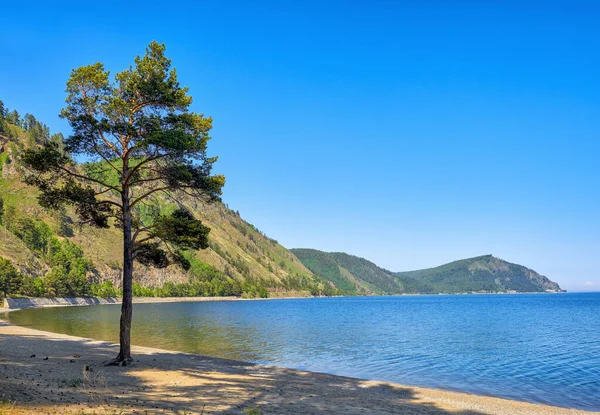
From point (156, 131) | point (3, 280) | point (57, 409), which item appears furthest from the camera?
point (3, 280)

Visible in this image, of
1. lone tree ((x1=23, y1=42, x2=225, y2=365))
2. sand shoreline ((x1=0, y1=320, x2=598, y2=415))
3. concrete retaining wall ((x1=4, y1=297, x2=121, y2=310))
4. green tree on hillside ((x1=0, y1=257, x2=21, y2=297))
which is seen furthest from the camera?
green tree on hillside ((x1=0, y1=257, x2=21, y2=297))

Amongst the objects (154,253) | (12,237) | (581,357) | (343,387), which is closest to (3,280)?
(12,237)

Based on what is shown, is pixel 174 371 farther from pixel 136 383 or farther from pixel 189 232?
pixel 189 232

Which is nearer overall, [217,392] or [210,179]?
[217,392]

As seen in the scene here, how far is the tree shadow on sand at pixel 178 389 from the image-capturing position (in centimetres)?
1460

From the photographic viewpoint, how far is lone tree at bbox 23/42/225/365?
963 inches

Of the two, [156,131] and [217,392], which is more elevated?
[156,131]

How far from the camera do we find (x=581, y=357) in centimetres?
4347

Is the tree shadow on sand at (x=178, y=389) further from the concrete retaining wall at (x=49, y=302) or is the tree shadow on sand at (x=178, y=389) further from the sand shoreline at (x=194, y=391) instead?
the concrete retaining wall at (x=49, y=302)

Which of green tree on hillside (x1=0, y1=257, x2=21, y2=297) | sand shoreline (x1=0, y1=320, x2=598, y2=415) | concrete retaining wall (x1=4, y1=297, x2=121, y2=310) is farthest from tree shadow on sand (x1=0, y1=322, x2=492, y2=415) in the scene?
green tree on hillside (x1=0, y1=257, x2=21, y2=297)

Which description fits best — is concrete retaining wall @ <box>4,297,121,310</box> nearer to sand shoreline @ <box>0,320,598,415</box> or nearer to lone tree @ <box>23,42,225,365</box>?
sand shoreline @ <box>0,320,598,415</box>

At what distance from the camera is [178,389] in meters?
19.7

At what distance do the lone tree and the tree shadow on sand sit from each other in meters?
4.20

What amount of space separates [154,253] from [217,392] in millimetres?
10009
